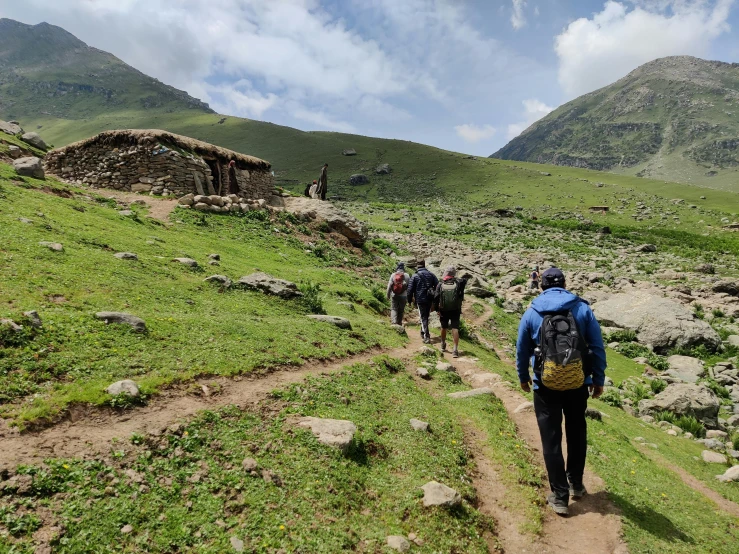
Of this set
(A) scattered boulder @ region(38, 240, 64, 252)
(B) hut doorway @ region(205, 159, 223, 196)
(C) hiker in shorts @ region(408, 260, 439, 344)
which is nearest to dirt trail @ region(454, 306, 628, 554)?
(C) hiker in shorts @ region(408, 260, 439, 344)

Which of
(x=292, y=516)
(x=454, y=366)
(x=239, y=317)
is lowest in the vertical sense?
(x=454, y=366)

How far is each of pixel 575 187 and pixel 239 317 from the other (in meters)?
97.4

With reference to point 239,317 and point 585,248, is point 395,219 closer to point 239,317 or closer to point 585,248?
point 585,248

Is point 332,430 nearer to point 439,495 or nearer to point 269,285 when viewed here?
point 439,495

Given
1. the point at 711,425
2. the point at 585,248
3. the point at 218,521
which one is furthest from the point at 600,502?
the point at 585,248

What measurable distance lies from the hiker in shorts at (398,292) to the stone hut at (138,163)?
1541 cm

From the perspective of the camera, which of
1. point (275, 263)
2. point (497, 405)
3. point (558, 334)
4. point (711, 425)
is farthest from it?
point (275, 263)

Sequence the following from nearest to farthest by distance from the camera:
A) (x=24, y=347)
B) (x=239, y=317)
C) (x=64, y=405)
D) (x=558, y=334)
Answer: (x=64, y=405), (x=558, y=334), (x=24, y=347), (x=239, y=317)

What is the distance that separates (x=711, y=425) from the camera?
13.3 m

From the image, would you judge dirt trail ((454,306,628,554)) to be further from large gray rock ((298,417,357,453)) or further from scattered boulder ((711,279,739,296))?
scattered boulder ((711,279,739,296))

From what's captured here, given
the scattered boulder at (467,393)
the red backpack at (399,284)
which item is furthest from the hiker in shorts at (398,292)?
the scattered boulder at (467,393)

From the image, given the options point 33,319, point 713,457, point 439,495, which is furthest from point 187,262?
point 713,457

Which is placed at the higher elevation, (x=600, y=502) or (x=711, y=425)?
(x=600, y=502)

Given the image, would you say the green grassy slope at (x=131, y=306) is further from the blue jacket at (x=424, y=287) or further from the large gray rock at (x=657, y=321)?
the large gray rock at (x=657, y=321)
